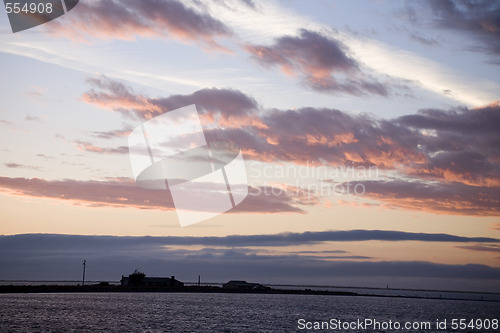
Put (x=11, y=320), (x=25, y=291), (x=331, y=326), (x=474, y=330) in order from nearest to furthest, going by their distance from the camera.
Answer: (x=11, y=320)
(x=331, y=326)
(x=474, y=330)
(x=25, y=291)

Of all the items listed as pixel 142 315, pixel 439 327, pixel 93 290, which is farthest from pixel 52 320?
pixel 93 290

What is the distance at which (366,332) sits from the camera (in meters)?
86.8

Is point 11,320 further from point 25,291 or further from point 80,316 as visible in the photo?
point 25,291

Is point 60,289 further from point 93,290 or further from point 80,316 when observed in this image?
point 80,316

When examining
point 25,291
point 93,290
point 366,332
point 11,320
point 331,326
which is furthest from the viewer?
point 93,290

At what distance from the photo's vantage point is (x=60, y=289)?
180 m

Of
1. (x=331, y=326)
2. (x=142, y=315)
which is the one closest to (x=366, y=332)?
(x=331, y=326)

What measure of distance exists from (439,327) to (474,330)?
6.82 meters

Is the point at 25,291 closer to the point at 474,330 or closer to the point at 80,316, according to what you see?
the point at 80,316

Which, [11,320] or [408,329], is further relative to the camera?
[408,329]

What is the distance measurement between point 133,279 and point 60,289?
27.5 meters

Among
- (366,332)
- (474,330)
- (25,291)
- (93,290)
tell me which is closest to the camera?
(366,332)

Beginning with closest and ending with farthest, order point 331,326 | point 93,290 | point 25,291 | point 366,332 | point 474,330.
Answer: point 366,332 → point 331,326 → point 474,330 → point 25,291 → point 93,290

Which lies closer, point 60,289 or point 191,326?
point 191,326
